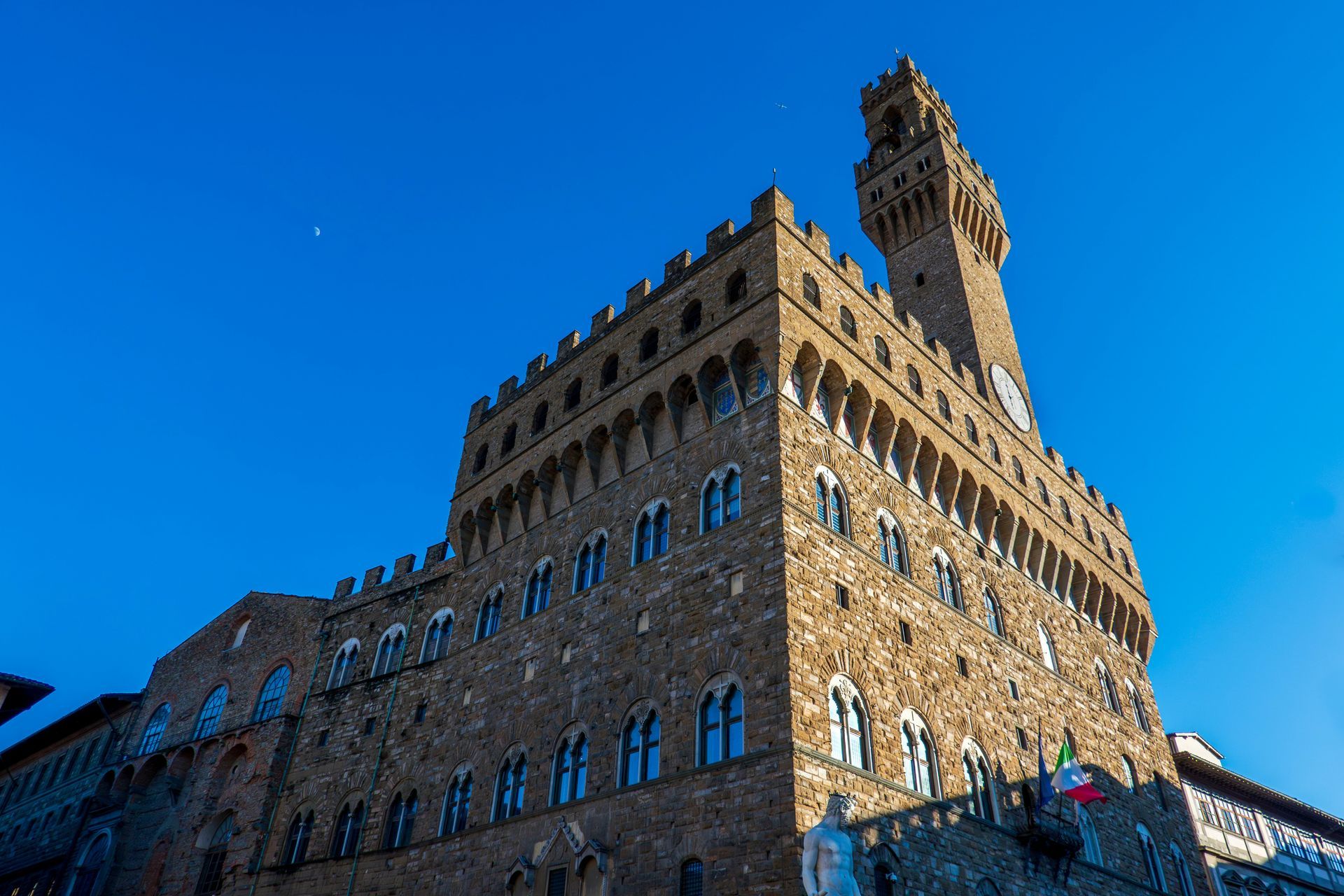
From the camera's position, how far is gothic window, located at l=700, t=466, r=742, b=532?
61.0 ft

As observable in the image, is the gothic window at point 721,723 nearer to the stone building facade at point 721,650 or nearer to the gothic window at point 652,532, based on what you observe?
the stone building facade at point 721,650

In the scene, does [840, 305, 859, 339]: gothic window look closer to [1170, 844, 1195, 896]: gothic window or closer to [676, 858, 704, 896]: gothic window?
[676, 858, 704, 896]: gothic window

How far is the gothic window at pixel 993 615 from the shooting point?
73.5 ft

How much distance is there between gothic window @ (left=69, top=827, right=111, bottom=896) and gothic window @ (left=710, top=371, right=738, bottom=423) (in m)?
23.2

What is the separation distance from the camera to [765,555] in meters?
17.1

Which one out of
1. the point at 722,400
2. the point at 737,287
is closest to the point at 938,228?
the point at 737,287

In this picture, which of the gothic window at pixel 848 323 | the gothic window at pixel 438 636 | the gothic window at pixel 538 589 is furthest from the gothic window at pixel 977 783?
the gothic window at pixel 438 636

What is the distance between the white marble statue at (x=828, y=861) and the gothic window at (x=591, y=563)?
28.4 ft

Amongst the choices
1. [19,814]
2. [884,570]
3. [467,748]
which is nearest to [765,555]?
[884,570]

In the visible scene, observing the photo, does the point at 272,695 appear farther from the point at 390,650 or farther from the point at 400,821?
the point at 400,821

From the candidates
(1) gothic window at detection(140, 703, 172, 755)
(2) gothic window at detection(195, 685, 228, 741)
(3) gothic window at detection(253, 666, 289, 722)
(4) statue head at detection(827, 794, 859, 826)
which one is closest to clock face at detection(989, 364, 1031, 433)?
(4) statue head at detection(827, 794, 859, 826)

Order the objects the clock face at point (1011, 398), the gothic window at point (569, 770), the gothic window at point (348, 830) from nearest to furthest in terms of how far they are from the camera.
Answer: the gothic window at point (569, 770)
the gothic window at point (348, 830)
the clock face at point (1011, 398)

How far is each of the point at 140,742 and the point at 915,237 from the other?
31776 millimetres

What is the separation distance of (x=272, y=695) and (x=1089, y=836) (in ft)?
73.9
